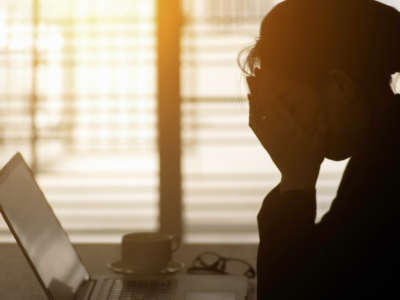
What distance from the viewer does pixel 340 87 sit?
0.92 meters

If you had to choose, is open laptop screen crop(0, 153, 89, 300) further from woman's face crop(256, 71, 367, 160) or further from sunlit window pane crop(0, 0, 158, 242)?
sunlit window pane crop(0, 0, 158, 242)

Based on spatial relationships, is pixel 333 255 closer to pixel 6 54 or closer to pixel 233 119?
pixel 233 119

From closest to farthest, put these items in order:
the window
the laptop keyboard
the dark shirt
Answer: the dark shirt < the laptop keyboard < the window

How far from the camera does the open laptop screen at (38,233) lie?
929mm

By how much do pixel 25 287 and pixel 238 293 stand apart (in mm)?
389

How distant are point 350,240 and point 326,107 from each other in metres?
0.22

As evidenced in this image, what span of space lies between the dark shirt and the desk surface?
0.45 feet

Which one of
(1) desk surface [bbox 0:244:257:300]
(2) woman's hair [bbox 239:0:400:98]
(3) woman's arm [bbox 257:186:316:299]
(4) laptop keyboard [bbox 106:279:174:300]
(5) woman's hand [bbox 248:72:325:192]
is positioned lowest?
(1) desk surface [bbox 0:244:257:300]

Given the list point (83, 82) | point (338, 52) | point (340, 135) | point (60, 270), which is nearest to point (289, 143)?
point (340, 135)

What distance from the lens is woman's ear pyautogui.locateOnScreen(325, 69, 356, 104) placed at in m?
0.91

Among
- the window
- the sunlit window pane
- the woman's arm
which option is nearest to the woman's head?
the woman's arm

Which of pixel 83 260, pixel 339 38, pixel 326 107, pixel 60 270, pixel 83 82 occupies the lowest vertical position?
pixel 83 260

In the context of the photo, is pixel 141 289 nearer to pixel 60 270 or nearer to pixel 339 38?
pixel 60 270

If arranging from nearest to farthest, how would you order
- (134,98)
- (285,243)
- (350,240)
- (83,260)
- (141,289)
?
1. (350,240)
2. (285,243)
3. (141,289)
4. (83,260)
5. (134,98)
